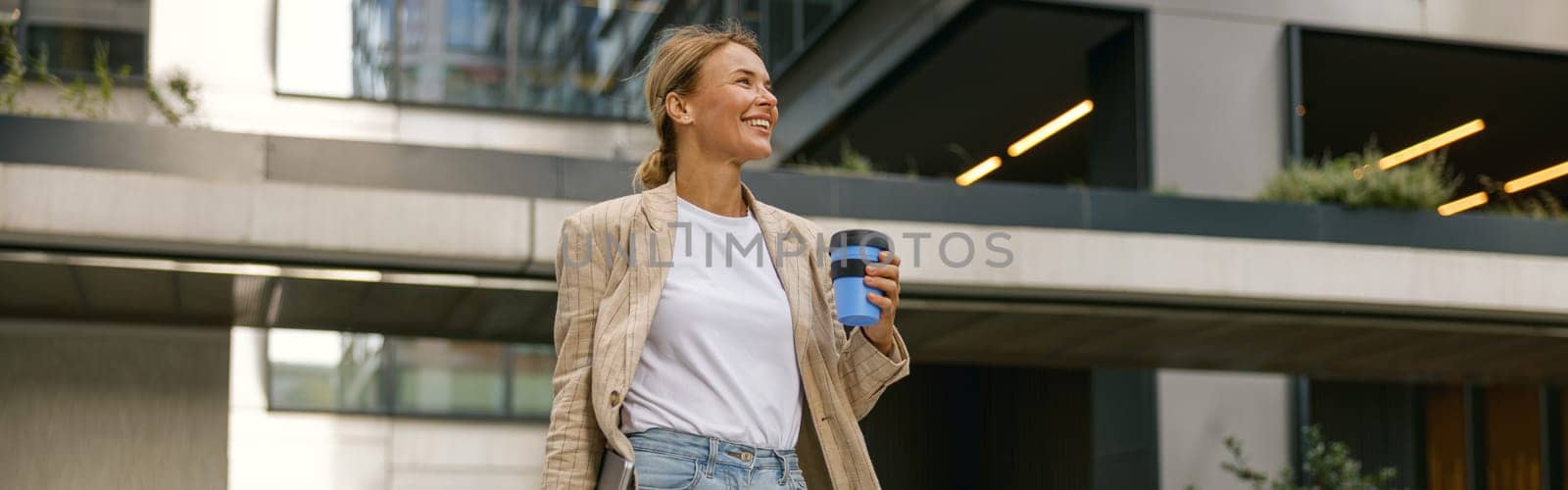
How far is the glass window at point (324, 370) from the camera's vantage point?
557 inches

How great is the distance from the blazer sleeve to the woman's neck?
24 centimetres

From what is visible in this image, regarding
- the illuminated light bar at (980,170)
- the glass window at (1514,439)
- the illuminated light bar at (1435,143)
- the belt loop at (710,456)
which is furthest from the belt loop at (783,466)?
the glass window at (1514,439)

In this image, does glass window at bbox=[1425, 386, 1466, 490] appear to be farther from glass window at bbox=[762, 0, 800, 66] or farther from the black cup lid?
the black cup lid

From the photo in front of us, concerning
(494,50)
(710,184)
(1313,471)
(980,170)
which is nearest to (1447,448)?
(1313,471)

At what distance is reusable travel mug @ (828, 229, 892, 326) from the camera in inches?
121

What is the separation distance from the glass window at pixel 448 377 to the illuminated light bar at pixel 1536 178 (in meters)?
11.6

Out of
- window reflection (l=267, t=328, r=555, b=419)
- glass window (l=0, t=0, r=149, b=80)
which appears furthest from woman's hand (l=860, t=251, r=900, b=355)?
glass window (l=0, t=0, r=149, b=80)

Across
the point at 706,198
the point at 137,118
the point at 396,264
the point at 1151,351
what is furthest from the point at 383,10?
the point at 706,198

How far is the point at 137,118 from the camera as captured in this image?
35.1ft

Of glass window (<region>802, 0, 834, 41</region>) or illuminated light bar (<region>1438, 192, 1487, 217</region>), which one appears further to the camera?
illuminated light bar (<region>1438, 192, 1487, 217</region>)

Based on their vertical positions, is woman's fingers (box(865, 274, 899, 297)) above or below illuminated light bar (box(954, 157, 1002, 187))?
below

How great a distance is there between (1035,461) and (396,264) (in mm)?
8080

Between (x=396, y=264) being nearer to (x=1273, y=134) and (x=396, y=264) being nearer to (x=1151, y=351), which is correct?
(x=1151, y=351)

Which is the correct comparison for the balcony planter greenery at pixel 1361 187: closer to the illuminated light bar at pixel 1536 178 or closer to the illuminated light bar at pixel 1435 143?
the illuminated light bar at pixel 1435 143
